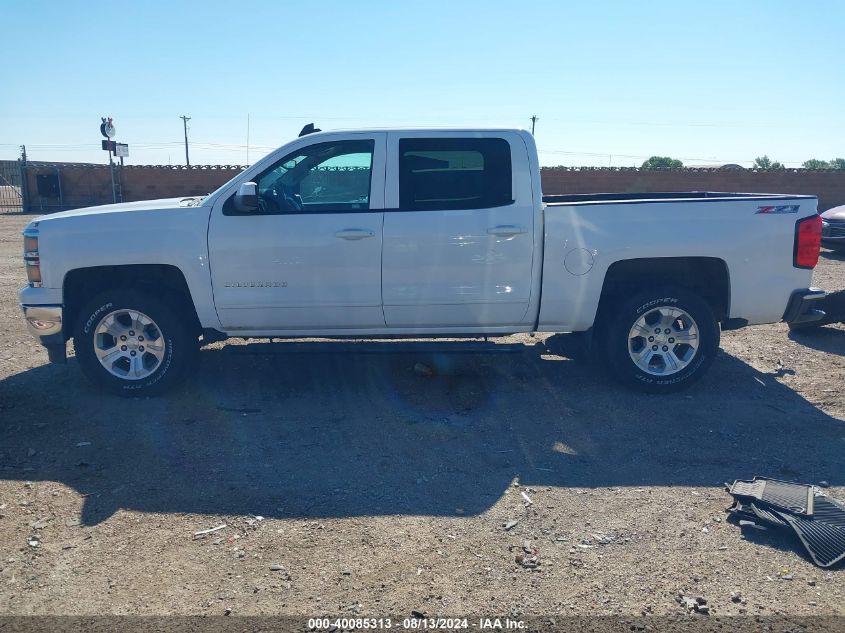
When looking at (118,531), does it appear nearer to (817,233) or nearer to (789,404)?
(789,404)

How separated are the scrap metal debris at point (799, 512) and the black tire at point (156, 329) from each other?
419 cm

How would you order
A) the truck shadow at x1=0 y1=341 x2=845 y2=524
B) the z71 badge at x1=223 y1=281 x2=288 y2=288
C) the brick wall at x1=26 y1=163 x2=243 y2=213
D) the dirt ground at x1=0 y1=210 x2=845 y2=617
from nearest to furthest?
the dirt ground at x1=0 y1=210 x2=845 y2=617
the truck shadow at x1=0 y1=341 x2=845 y2=524
the z71 badge at x1=223 y1=281 x2=288 y2=288
the brick wall at x1=26 y1=163 x2=243 y2=213

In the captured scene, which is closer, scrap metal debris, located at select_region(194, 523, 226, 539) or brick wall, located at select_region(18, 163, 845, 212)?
scrap metal debris, located at select_region(194, 523, 226, 539)

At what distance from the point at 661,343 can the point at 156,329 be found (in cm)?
419

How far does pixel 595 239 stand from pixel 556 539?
2702 millimetres

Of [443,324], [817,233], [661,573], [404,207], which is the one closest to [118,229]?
[404,207]

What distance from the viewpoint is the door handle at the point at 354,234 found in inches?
223

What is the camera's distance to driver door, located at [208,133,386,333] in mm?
5711

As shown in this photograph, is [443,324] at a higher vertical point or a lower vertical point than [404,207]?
lower

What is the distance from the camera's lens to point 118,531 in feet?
12.9

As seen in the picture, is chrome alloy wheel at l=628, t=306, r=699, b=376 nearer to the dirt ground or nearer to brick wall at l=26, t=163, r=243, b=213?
the dirt ground

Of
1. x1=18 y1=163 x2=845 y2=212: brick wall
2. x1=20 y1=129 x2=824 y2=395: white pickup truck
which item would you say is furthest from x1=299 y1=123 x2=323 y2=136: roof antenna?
x1=18 y1=163 x2=845 y2=212: brick wall

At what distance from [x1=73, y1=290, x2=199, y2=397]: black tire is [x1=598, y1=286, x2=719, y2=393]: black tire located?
350 cm

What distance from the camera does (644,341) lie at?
6.07 metres
